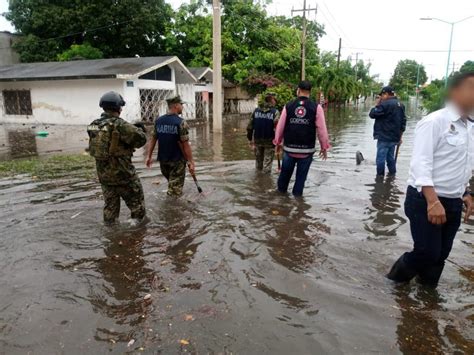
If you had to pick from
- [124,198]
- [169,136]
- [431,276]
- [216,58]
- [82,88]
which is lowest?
[431,276]

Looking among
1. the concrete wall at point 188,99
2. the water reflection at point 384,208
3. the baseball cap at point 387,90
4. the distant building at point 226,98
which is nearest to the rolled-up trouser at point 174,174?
the water reflection at point 384,208

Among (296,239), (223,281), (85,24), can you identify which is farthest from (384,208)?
(85,24)

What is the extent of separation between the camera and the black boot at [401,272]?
11.3ft

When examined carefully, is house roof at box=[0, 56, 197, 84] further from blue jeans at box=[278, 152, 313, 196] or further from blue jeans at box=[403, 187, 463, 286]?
blue jeans at box=[403, 187, 463, 286]

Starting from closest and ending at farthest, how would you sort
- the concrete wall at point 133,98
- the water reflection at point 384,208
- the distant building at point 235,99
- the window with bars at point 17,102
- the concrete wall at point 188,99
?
the water reflection at point 384,208, the concrete wall at point 133,98, the window with bars at point 17,102, the concrete wall at point 188,99, the distant building at point 235,99

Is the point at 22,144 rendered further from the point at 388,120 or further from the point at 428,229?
the point at 428,229

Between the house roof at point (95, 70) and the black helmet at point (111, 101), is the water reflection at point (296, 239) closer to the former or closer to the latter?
the black helmet at point (111, 101)

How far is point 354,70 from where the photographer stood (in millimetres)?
72938

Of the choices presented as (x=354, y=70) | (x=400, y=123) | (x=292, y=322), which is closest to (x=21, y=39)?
(x=400, y=123)

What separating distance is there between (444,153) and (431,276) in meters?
1.13

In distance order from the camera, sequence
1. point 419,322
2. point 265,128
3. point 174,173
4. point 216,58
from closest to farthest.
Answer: point 419,322 < point 174,173 < point 265,128 < point 216,58

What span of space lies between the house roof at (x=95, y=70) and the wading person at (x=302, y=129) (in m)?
14.5

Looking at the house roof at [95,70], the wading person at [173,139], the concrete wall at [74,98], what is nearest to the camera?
the wading person at [173,139]

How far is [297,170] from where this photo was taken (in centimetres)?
636
